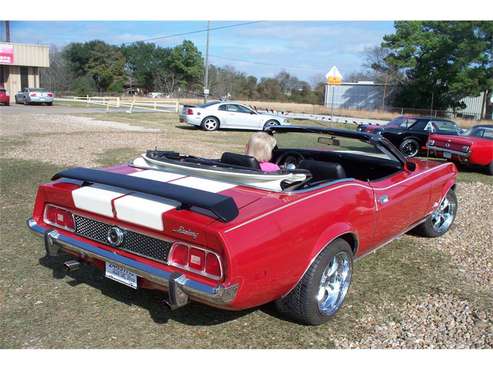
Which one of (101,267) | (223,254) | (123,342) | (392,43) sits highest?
(392,43)

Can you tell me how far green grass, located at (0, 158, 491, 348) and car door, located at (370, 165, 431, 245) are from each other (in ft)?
1.51

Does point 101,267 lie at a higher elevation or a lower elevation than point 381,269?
higher

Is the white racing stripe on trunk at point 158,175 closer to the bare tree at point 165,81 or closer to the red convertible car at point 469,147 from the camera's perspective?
the red convertible car at point 469,147

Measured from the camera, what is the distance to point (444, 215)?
5.62m

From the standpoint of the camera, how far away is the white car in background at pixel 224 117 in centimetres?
1861

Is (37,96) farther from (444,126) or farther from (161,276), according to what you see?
(161,276)

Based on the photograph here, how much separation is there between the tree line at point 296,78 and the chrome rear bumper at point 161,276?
4307 centimetres

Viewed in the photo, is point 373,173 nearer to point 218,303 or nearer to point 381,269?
point 381,269

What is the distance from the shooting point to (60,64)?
67.2 m

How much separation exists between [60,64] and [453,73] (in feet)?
174

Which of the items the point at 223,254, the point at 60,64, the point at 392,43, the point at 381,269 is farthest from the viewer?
the point at 60,64

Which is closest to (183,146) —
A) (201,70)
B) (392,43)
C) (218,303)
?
(218,303)

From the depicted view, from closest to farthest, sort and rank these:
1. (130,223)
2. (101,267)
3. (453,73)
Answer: (130,223) → (101,267) → (453,73)

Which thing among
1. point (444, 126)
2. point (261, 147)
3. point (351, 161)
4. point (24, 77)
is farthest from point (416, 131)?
point (24, 77)
